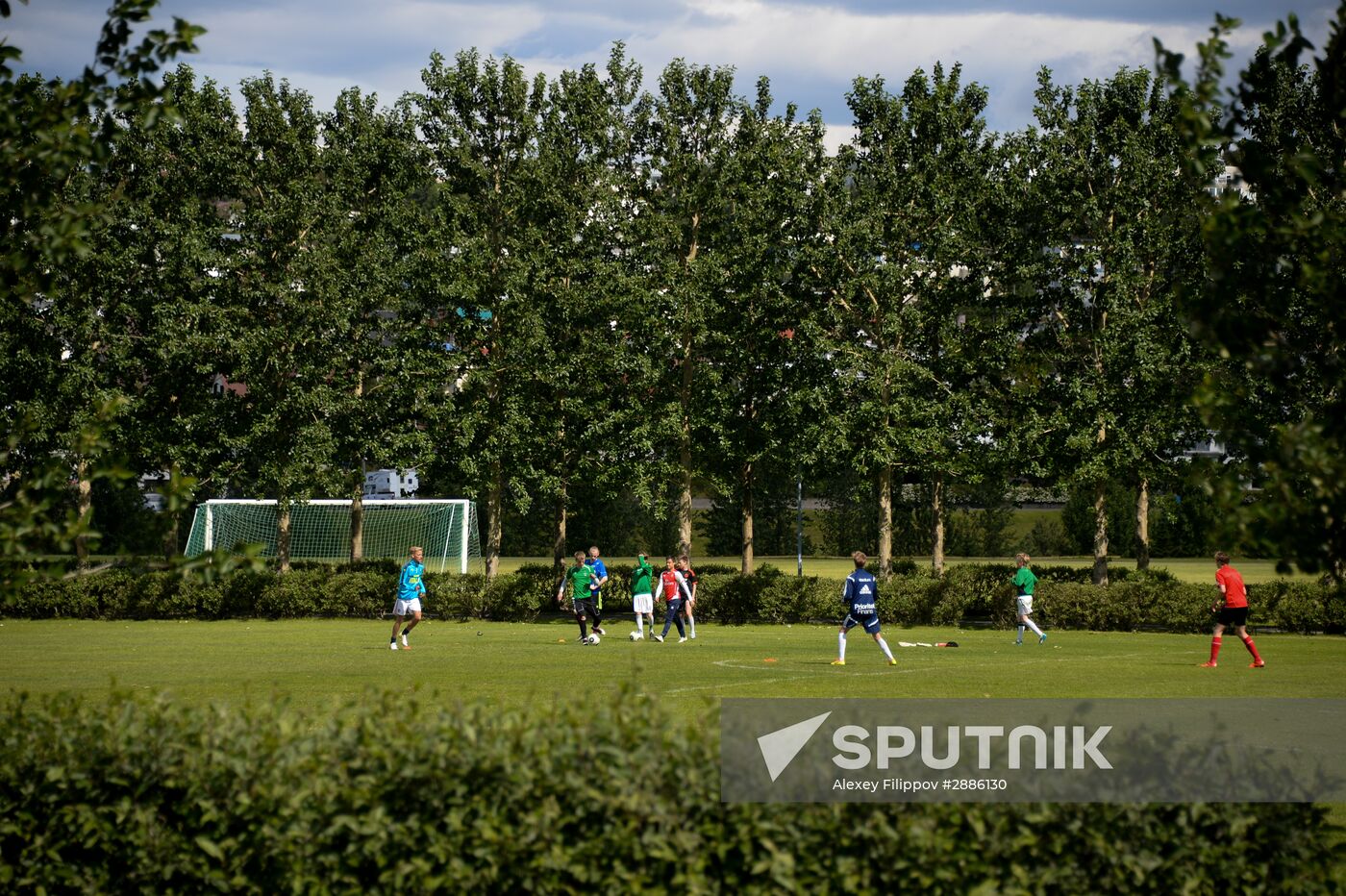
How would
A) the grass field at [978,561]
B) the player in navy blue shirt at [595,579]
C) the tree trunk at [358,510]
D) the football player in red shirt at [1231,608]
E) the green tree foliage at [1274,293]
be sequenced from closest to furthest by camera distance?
the green tree foliage at [1274,293], the football player in red shirt at [1231,608], the player in navy blue shirt at [595,579], the tree trunk at [358,510], the grass field at [978,561]

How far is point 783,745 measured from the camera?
22.7 ft

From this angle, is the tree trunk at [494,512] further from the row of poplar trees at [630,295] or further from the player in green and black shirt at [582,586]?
the player in green and black shirt at [582,586]

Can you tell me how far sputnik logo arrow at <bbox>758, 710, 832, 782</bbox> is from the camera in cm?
672

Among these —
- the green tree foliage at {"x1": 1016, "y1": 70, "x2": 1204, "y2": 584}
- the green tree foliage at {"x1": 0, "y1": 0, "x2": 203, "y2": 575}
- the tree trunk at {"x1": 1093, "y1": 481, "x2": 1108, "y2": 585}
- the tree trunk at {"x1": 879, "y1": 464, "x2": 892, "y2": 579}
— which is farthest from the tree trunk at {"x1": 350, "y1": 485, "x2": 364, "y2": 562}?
the green tree foliage at {"x1": 0, "y1": 0, "x2": 203, "y2": 575}

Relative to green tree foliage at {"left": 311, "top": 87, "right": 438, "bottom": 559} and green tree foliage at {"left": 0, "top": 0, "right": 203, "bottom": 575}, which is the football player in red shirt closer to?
green tree foliage at {"left": 0, "top": 0, "right": 203, "bottom": 575}

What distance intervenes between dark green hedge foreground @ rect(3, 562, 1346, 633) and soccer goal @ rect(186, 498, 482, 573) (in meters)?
2.25

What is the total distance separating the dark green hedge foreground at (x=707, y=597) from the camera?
35.2 meters

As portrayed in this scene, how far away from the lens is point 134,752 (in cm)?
727

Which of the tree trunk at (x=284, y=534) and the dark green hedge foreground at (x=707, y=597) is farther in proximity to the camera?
the tree trunk at (x=284, y=534)

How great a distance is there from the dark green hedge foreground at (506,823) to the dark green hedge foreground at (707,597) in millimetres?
29971

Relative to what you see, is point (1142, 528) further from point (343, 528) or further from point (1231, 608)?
point (343, 528)

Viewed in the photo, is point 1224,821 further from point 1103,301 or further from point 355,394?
point 355,394

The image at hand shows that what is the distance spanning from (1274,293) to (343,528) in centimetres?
4908

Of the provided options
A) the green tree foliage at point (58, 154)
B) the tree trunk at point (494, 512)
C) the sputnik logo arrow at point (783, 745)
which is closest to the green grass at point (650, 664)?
the sputnik logo arrow at point (783, 745)
